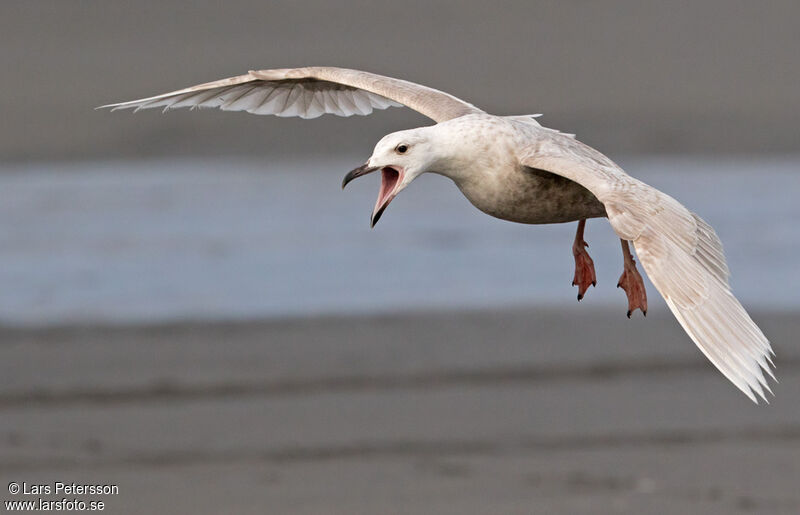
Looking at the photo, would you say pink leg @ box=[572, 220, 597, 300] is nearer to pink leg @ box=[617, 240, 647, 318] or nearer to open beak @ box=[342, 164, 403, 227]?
pink leg @ box=[617, 240, 647, 318]

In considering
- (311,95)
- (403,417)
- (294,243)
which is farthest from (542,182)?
(294,243)

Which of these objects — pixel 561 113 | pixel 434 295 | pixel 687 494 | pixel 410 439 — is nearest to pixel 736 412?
pixel 687 494

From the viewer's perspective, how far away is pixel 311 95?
1157 cm

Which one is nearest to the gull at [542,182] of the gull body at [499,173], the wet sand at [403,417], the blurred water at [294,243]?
the gull body at [499,173]

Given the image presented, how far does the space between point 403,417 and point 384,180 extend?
3968 mm

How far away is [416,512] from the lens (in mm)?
10961

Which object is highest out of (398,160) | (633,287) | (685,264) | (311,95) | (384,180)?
(311,95)

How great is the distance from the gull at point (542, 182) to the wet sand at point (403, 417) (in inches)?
84.9

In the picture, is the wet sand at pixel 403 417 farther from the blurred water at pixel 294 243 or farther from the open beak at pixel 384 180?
the open beak at pixel 384 180

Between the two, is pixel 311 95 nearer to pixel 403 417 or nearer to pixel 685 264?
pixel 403 417

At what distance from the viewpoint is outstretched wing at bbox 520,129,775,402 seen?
24.3ft

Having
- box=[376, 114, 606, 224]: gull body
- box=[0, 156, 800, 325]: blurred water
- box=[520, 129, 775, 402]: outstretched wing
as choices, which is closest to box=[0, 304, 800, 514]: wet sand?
box=[0, 156, 800, 325]: blurred water

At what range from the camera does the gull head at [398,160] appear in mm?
8930

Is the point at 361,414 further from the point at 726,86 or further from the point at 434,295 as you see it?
the point at 726,86
